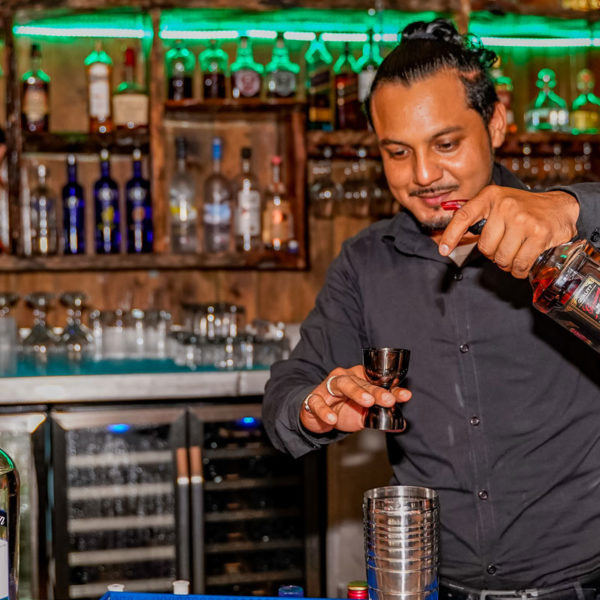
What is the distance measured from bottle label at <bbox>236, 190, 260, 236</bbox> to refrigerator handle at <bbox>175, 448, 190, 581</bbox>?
900 millimetres

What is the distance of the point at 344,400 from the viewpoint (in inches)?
57.0

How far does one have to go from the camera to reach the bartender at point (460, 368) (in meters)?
1.55

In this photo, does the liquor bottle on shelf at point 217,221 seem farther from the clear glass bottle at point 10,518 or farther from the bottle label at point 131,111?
the clear glass bottle at point 10,518

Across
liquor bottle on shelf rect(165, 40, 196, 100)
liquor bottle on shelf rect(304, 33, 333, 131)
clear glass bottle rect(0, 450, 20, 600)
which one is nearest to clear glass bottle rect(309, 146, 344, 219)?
liquor bottle on shelf rect(304, 33, 333, 131)

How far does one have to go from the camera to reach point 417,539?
3.30 ft

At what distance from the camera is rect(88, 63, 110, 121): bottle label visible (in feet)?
10.8

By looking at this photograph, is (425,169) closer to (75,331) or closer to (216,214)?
(216,214)

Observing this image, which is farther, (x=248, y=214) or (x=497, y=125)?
(x=248, y=214)

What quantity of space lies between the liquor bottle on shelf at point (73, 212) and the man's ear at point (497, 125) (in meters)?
1.89

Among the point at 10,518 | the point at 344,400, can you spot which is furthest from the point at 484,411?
the point at 10,518

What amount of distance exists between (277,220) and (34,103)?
97 centimetres

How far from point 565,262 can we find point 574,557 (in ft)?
2.08

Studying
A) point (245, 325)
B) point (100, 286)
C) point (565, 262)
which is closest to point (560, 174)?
point (245, 325)

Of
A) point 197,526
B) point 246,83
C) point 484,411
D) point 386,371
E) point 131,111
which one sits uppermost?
point 246,83
